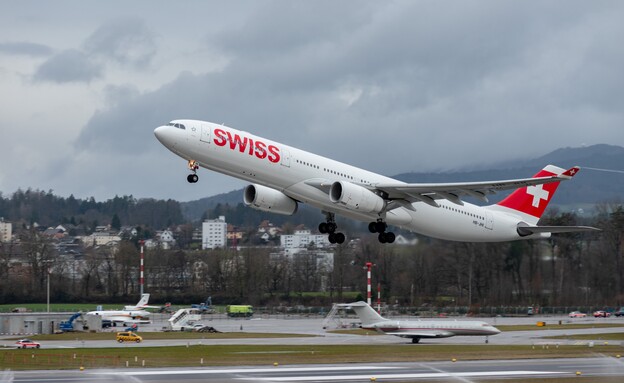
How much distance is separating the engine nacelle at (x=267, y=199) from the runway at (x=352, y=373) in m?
9.15

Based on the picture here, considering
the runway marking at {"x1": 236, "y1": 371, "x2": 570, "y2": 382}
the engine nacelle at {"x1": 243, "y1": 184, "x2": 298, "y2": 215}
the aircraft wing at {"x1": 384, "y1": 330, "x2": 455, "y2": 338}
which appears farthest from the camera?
the aircraft wing at {"x1": 384, "y1": 330, "x2": 455, "y2": 338}

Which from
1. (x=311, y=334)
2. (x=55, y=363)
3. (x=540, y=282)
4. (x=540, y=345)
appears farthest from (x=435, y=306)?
(x=55, y=363)

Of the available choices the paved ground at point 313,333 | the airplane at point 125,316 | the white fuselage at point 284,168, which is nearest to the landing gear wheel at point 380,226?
the white fuselage at point 284,168

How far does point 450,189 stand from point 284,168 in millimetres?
8805

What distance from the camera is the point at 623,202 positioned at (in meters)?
127

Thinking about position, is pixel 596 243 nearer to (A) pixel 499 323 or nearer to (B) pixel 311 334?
(A) pixel 499 323

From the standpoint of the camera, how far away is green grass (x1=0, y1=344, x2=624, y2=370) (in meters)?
51.9

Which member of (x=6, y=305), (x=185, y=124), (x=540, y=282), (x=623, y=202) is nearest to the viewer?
(x=185, y=124)

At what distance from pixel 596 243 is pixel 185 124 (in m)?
70.8

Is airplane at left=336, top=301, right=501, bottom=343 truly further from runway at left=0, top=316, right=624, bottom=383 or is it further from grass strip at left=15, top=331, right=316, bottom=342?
runway at left=0, top=316, right=624, bottom=383

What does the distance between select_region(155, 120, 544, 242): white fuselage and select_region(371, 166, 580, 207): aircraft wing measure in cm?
124

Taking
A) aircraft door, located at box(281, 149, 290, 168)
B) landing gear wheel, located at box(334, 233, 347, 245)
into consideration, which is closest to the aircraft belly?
landing gear wheel, located at box(334, 233, 347, 245)

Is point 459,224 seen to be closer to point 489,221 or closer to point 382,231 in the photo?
point 489,221

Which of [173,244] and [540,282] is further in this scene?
[173,244]
